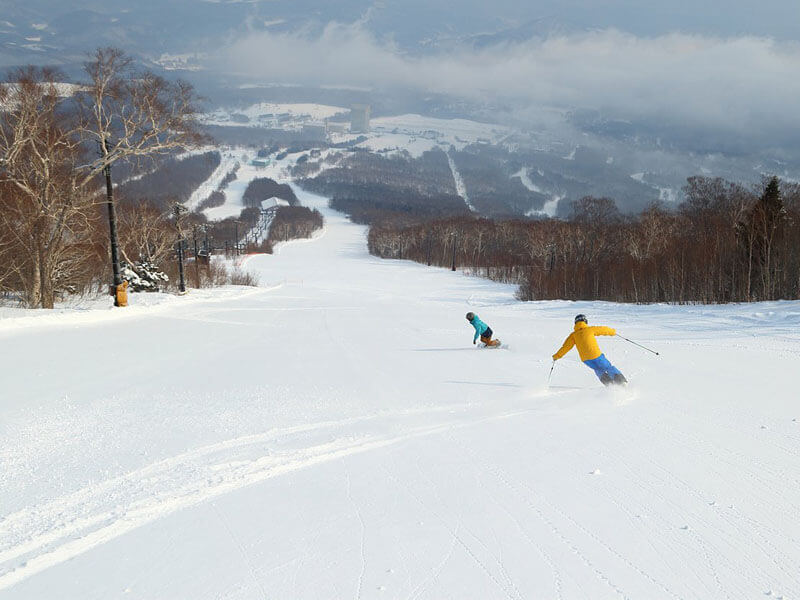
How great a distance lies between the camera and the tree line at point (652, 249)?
94.7 ft

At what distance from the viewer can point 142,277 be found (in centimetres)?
3150

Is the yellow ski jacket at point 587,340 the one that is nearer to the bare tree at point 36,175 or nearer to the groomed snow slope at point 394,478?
the groomed snow slope at point 394,478

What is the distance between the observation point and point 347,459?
5.21m

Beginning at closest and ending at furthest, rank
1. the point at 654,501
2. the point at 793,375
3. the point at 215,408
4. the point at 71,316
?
the point at 654,501 < the point at 215,408 < the point at 793,375 < the point at 71,316

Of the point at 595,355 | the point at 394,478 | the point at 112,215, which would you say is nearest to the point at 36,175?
the point at 112,215

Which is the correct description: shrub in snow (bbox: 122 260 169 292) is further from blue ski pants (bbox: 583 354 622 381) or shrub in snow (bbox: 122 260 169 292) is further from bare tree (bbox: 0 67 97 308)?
blue ski pants (bbox: 583 354 622 381)

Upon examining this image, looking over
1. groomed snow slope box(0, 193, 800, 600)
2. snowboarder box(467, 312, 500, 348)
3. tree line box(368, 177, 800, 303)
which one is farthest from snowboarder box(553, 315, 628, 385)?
tree line box(368, 177, 800, 303)

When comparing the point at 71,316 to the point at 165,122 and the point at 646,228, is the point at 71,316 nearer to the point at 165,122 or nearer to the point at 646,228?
the point at 165,122

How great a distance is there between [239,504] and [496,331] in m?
11.6

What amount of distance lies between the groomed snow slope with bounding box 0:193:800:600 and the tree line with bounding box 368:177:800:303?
22.7m

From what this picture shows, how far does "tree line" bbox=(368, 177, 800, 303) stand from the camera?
28.9 meters

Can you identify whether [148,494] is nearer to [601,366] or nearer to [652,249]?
[601,366]

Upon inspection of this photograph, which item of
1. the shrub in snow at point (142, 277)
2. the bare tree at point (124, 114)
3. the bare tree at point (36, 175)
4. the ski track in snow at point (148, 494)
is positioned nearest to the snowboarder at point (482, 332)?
the ski track in snow at point (148, 494)

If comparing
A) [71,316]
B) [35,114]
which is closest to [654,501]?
[71,316]
